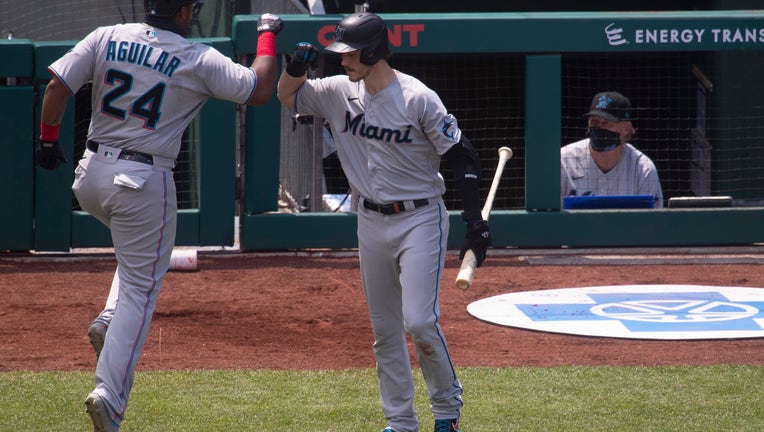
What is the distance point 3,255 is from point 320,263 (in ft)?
8.26

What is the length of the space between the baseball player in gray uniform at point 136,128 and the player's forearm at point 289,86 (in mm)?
158

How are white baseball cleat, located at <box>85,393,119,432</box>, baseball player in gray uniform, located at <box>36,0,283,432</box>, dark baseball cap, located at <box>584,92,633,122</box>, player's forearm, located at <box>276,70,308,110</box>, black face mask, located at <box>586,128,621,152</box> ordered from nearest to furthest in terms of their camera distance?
white baseball cleat, located at <box>85,393,119,432</box>
baseball player in gray uniform, located at <box>36,0,283,432</box>
player's forearm, located at <box>276,70,308,110</box>
dark baseball cap, located at <box>584,92,633,122</box>
black face mask, located at <box>586,128,621,152</box>

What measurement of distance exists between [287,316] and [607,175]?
3040 mm

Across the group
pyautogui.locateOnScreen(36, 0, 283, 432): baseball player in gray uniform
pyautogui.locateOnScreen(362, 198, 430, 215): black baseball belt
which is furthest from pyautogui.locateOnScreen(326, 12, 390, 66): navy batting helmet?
pyautogui.locateOnScreen(362, 198, 430, 215): black baseball belt

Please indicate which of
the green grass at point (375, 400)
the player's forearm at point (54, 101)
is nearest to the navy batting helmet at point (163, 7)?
the player's forearm at point (54, 101)

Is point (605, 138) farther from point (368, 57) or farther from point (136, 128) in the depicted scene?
point (136, 128)

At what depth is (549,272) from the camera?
786 centimetres

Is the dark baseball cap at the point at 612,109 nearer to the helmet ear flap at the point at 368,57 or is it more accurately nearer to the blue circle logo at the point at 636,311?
the blue circle logo at the point at 636,311

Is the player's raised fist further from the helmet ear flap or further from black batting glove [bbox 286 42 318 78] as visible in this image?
the helmet ear flap

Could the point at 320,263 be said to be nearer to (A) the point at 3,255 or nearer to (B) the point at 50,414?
(A) the point at 3,255

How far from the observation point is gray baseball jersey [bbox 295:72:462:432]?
160 inches

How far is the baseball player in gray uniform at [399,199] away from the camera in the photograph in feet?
13.3

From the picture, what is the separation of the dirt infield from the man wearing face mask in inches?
26.6

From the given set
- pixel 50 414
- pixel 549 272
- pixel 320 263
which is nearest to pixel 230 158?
pixel 320 263
